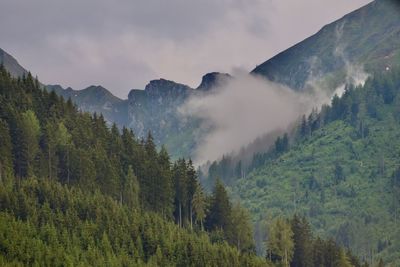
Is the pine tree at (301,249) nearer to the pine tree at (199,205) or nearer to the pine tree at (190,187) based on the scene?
the pine tree at (199,205)

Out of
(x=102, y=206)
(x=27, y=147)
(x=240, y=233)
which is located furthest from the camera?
(x=240, y=233)

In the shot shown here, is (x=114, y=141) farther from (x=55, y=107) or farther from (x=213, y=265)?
(x=213, y=265)

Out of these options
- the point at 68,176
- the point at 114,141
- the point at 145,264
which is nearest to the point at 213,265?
the point at 145,264

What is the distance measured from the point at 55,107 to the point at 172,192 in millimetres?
29787

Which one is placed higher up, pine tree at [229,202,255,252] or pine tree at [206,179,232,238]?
pine tree at [206,179,232,238]

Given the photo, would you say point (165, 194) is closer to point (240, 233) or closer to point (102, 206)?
point (240, 233)

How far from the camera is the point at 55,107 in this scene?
6156 inches

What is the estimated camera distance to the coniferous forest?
109438mm

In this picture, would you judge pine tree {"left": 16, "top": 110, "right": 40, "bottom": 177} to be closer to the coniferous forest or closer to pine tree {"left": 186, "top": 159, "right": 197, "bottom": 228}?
the coniferous forest

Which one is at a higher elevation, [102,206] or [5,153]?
[5,153]

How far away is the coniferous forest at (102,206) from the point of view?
4309 inches

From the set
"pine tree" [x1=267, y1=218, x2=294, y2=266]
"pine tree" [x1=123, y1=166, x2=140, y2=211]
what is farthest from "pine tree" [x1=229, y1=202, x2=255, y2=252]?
"pine tree" [x1=123, y1=166, x2=140, y2=211]

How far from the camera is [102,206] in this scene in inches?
4865

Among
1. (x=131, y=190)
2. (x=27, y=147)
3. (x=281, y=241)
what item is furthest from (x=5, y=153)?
(x=281, y=241)
